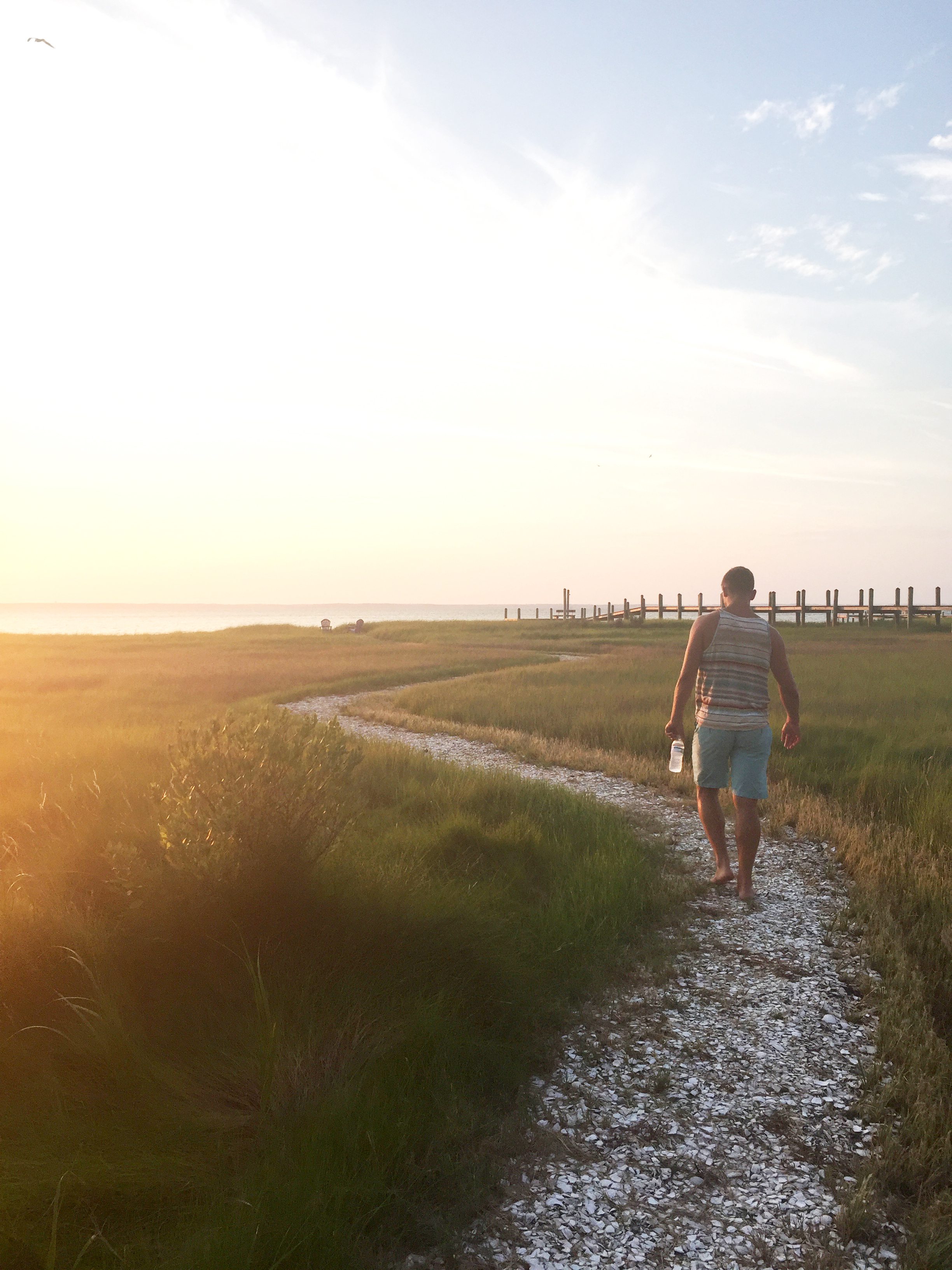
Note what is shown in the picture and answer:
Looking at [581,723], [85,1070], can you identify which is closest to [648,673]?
[581,723]

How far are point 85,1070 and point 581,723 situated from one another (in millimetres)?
11292

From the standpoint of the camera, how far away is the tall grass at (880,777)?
3.30m

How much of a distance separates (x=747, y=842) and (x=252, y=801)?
3.54 m

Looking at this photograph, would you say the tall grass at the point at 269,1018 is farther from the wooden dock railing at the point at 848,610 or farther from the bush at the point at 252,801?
the wooden dock railing at the point at 848,610

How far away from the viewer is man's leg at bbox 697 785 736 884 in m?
6.05

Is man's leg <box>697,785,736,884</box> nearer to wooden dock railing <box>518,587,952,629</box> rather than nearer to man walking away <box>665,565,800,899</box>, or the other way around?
man walking away <box>665,565,800,899</box>

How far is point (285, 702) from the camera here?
721 inches

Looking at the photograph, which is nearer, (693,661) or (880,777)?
(693,661)

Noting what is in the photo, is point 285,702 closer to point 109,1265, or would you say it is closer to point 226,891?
point 226,891

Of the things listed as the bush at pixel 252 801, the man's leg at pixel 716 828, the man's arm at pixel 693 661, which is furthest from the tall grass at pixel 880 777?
the bush at pixel 252 801

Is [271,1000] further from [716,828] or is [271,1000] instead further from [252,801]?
[716,828]

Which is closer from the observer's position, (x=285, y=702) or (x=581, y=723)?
(x=581, y=723)

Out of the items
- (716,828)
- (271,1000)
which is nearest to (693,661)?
(716,828)

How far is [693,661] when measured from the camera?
6.04 m
